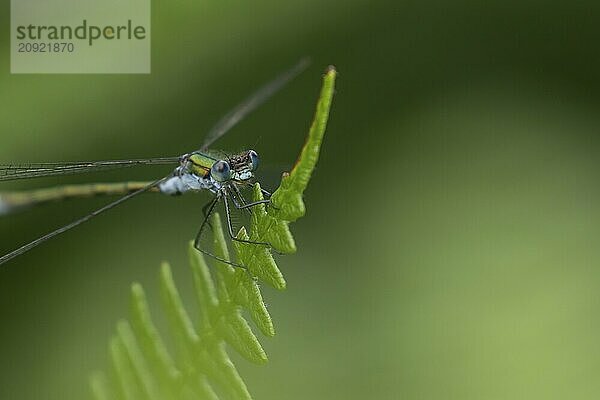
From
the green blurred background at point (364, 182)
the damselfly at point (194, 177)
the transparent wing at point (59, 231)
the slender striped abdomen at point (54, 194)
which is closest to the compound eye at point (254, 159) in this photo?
the damselfly at point (194, 177)

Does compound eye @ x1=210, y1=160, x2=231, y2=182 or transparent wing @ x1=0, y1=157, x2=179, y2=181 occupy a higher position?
transparent wing @ x1=0, y1=157, x2=179, y2=181

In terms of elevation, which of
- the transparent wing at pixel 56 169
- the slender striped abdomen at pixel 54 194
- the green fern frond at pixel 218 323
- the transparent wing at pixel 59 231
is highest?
the transparent wing at pixel 56 169

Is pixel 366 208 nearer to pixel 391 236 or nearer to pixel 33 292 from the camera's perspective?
pixel 391 236

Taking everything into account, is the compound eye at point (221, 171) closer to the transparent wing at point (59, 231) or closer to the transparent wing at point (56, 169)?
the transparent wing at point (59, 231)

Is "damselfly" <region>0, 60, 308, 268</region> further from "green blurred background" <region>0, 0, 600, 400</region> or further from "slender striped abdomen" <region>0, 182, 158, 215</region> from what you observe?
"green blurred background" <region>0, 0, 600, 400</region>

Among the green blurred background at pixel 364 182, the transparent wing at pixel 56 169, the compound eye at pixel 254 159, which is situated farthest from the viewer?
the green blurred background at pixel 364 182

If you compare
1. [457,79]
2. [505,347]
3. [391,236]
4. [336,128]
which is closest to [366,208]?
[391,236]

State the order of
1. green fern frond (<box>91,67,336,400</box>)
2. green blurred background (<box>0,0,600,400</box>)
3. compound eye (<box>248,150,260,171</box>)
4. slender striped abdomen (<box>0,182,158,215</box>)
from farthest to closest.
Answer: green blurred background (<box>0,0,600,400</box>), slender striped abdomen (<box>0,182,158,215</box>), compound eye (<box>248,150,260,171</box>), green fern frond (<box>91,67,336,400</box>)

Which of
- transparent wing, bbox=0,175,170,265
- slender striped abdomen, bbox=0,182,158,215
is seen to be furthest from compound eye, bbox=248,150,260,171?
slender striped abdomen, bbox=0,182,158,215
